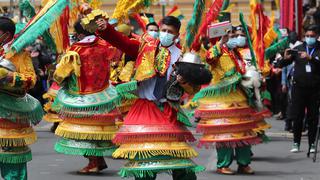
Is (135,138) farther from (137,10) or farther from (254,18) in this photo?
(254,18)

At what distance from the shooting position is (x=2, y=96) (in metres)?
8.13

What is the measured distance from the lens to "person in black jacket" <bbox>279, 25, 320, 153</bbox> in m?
13.4

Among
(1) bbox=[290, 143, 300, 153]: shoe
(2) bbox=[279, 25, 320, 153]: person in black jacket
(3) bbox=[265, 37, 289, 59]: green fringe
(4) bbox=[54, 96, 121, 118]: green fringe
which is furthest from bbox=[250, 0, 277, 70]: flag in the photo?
(4) bbox=[54, 96, 121, 118]: green fringe

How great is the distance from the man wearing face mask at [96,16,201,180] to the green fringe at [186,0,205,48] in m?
0.11

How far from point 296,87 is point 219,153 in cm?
286

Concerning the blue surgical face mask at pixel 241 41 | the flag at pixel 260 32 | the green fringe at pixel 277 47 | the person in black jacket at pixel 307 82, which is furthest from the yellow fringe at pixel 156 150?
the green fringe at pixel 277 47

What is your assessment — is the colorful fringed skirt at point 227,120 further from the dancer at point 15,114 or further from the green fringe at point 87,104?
the dancer at point 15,114

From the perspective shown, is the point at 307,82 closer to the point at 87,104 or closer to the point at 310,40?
the point at 310,40

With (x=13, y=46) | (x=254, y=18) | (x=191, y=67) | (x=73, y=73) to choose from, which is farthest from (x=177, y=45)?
(x=254, y=18)

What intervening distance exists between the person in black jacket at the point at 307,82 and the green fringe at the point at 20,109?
581 cm

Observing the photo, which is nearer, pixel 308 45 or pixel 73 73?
pixel 73 73

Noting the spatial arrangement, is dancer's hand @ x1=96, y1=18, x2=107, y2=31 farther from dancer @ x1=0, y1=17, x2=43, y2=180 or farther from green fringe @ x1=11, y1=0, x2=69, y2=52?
dancer @ x1=0, y1=17, x2=43, y2=180

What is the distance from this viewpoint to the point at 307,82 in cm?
1362

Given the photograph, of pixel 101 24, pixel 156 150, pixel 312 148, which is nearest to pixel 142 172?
pixel 156 150
